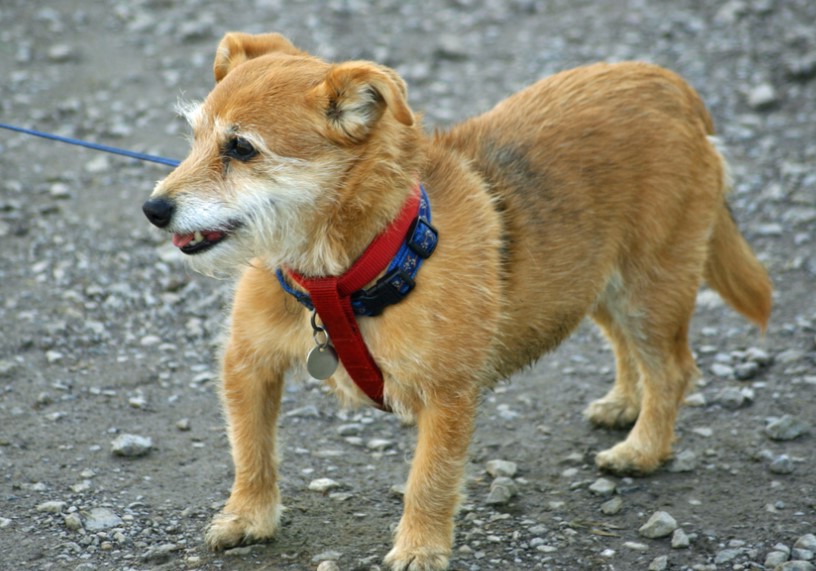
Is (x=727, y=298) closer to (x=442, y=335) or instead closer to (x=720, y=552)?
(x=720, y=552)

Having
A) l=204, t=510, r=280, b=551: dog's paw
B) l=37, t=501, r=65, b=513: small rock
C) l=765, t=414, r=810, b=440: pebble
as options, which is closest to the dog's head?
l=204, t=510, r=280, b=551: dog's paw

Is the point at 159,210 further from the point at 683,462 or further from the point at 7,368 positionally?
the point at 683,462

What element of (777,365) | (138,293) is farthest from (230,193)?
(777,365)

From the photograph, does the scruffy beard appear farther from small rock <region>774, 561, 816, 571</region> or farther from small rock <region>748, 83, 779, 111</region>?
small rock <region>748, 83, 779, 111</region>

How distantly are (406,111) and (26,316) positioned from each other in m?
3.48

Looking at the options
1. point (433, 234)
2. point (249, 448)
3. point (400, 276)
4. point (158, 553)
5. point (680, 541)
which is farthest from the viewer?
point (680, 541)

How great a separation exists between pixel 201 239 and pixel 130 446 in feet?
5.11

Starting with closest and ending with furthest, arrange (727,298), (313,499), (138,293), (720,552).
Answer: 1. (720,552)
2. (313,499)
3. (727,298)
4. (138,293)

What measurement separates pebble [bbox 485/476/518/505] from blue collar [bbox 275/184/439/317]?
132 cm

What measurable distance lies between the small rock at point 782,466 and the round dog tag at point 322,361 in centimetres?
241

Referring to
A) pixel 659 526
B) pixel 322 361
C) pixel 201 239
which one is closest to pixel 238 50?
pixel 201 239

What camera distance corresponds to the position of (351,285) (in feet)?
13.1

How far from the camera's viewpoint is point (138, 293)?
668 centimetres

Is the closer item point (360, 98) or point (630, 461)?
point (360, 98)
